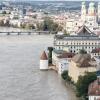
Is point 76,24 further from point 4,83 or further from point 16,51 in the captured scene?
point 4,83

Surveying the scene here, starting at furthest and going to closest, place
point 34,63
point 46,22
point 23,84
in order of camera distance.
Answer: point 46,22, point 34,63, point 23,84

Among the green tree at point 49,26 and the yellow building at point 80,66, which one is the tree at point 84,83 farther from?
the green tree at point 49,26

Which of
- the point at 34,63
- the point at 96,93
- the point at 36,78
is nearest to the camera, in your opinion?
the point at 96,93

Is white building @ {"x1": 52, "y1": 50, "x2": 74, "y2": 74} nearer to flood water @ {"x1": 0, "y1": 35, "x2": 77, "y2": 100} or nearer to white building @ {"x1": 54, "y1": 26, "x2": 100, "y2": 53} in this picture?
flood water @ {"x1": 0, "y1": 35, "x2": 77, "y2": 100}

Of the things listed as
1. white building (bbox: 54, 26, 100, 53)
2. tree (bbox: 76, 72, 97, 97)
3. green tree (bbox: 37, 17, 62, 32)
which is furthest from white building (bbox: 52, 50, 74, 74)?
green tree (bbox: 37, 17, 62, 32)

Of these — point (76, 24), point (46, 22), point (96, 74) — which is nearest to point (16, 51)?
point (96, 74)

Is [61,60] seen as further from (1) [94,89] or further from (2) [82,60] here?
(1) [94,89]
